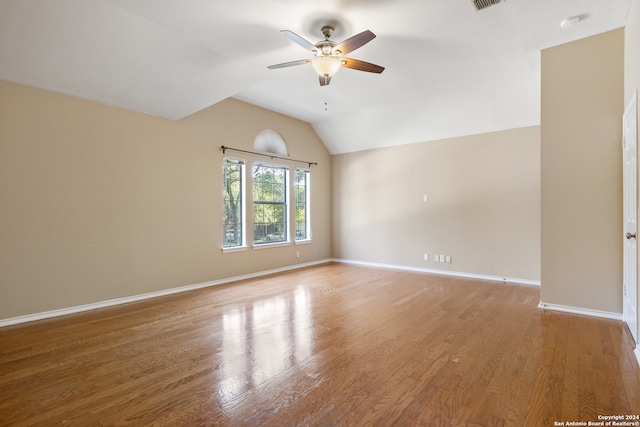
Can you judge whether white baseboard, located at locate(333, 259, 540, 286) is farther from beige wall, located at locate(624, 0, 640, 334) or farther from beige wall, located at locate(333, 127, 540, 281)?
beige wall, located at locate(624, 0, 640, 334)

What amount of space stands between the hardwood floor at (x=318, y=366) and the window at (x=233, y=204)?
5.35 ft

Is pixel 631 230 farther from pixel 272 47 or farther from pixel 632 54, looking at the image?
pixel 272 47

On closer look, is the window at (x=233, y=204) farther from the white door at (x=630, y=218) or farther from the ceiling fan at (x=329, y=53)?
the white door at (x=630, y=218)

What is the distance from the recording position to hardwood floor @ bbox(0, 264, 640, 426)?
70.7 inches

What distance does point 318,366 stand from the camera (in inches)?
91.9

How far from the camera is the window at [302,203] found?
6705 mm

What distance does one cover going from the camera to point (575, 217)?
3432 mm

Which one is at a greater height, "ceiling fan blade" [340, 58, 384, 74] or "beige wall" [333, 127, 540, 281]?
"ceiling fan blade" [340, 58, 384, 74]

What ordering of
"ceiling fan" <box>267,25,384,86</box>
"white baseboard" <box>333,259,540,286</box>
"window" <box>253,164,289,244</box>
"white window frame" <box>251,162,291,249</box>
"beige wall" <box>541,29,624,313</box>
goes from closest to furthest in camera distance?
1. "ceiling fan" <box>267,25,384,86</box>
2. "beige wall" <box>541,29,624,313</box>
3. "white baseboard" <box>333,259,540,286</box>
4. "white window frame" <box>251,162,291,249</box>
5. "window" <box>253,164,289,244</box>

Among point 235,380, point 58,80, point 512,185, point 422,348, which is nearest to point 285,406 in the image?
point 235,380

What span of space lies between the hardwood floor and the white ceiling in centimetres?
266

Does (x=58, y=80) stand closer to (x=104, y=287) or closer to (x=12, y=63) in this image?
(x=12, y=63)

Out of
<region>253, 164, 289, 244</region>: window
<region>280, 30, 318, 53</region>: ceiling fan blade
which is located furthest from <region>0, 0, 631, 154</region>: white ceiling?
<region>253, 164, 289, 244</region>: window

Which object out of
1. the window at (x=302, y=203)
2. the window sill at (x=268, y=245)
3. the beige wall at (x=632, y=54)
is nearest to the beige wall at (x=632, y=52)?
the beige wall at (x=632, y=54)
